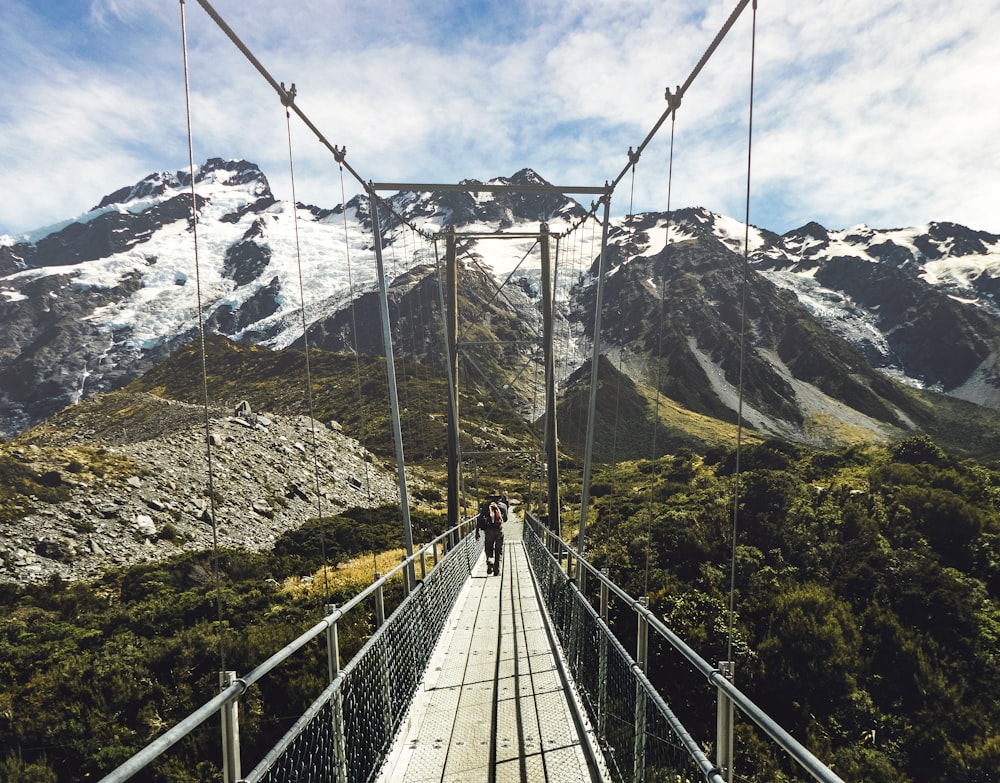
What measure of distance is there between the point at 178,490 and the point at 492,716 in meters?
31.1

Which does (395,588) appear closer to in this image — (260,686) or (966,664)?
(260,686)

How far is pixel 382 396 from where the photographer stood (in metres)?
80.1

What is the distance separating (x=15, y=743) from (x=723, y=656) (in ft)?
40.0

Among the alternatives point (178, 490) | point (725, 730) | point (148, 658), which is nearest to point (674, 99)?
point (725, 730)

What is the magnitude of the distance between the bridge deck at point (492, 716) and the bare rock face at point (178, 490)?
6.89 meters

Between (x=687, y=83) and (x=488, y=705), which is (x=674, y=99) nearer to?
(x=687, y=83)

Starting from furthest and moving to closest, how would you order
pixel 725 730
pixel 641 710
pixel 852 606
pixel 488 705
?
pixel 852 606 → pixel 488 705 → pixel 641 710 → pixel 725 730

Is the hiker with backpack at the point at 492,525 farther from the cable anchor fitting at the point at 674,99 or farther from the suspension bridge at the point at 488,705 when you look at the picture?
the cable anchor fitting at the point at 674,99

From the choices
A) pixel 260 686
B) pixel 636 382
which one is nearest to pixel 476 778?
pixel 260 686

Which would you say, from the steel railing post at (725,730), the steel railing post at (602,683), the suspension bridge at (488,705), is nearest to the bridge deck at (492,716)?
the suspension bridge at (488,705)

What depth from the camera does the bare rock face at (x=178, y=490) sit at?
2411cm

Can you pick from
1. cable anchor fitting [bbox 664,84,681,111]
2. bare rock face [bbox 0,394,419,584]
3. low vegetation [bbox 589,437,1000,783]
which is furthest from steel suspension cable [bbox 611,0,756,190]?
bare rock face [bbox 0,394,419,584]

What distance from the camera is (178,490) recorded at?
3225 cm

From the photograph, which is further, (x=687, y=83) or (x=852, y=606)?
(x=852, y=606)
